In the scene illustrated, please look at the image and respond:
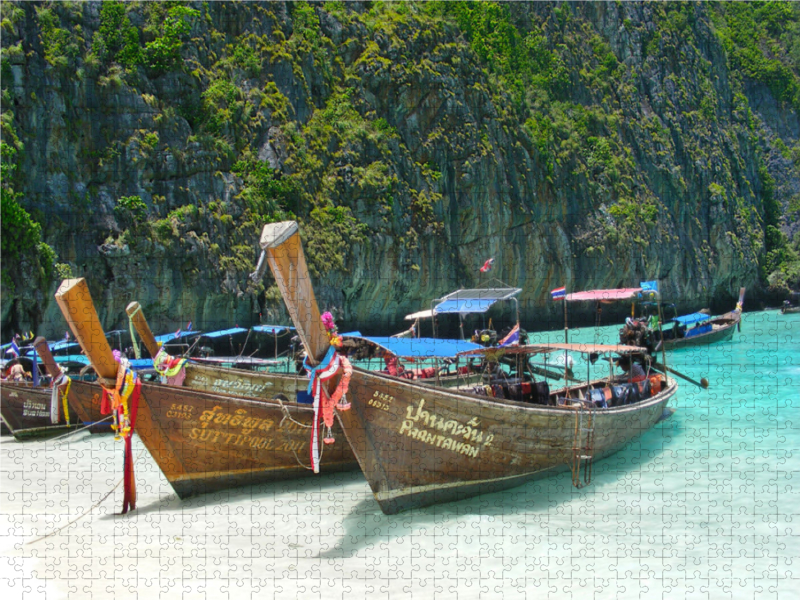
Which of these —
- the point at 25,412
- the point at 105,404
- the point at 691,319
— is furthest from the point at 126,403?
the point at 691,319

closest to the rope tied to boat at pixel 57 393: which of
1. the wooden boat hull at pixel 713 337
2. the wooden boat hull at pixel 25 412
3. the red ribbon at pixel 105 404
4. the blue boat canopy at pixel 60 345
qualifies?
the wooden boat hull at pixel 25 412

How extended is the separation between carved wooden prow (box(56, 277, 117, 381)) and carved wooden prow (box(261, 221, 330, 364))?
187cm

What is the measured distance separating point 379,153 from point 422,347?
78.8 ft

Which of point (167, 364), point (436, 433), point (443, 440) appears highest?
point (167, 364)

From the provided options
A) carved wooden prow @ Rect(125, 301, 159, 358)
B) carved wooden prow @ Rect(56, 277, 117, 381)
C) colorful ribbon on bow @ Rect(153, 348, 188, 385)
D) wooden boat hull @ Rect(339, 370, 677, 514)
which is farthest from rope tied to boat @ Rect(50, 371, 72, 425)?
wooden boat hull @ Rect(339, 370, 677, 514)

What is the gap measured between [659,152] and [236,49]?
30.3m

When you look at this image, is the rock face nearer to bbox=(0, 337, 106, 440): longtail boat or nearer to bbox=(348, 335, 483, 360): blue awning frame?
bbox=(0, 337, 106, 440): longtail boat

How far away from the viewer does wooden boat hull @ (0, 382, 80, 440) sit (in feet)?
37.0

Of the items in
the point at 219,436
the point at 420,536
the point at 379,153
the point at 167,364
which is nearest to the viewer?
the point at 420,536

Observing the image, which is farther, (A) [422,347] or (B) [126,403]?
(A) [422,347]

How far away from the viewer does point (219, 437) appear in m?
7.81

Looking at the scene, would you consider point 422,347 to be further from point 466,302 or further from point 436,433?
point 466,302

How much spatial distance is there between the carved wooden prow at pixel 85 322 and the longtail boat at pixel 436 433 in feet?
6.57

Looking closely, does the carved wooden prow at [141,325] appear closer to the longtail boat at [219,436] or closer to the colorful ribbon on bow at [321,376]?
the longtail boat at [219,436]
